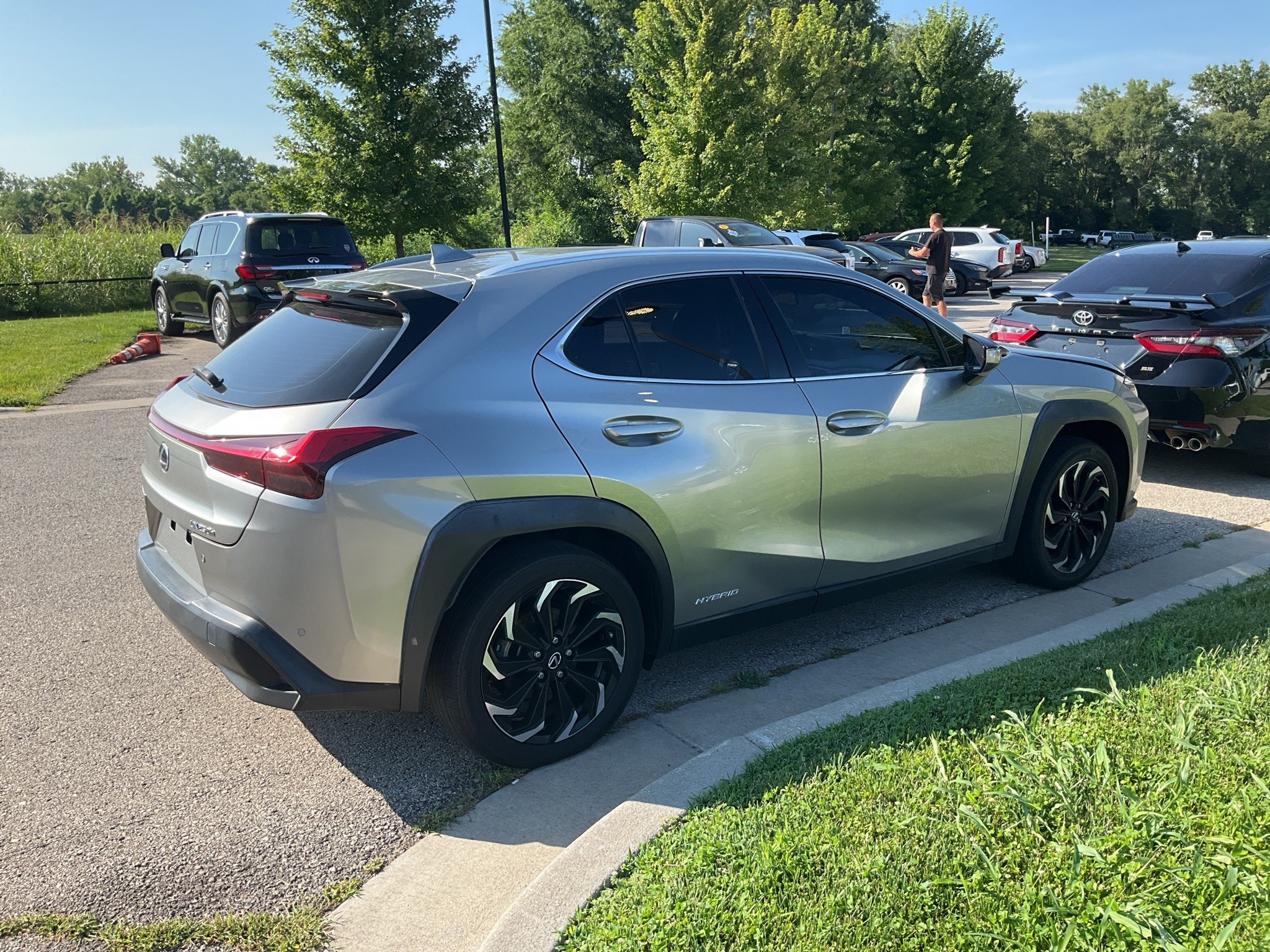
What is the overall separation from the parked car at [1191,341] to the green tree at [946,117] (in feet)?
123

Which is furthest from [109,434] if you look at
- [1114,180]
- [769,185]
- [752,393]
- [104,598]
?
[1114,180]

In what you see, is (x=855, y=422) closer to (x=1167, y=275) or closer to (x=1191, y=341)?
(x=1191, y=341)

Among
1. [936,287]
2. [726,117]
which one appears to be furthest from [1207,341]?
[726,117]

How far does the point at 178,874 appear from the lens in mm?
2949

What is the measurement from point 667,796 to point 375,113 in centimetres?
2190

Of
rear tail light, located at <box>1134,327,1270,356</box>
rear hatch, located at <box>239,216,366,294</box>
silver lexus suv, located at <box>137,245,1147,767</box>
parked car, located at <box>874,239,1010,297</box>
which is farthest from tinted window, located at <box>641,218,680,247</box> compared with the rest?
silver lexus suv, located at <box>137,245,1147,767</box>

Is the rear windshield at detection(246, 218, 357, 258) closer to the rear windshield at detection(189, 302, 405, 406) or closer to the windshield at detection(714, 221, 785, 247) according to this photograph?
the windshield at detection(714, 221, 785, 247)

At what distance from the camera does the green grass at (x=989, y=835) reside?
2.46 metres

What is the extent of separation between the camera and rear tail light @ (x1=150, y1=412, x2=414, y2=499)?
302 cm

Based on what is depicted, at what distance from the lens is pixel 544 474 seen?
3.33m

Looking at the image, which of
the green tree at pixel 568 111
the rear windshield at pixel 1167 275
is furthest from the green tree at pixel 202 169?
the rear windshield at pixel 1167 275

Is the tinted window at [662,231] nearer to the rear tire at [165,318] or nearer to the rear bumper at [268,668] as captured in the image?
the rear tire at [165,318]

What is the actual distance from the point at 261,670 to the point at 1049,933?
2.38 metres

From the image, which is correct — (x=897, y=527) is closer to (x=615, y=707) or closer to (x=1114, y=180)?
(x=615, y=707)
